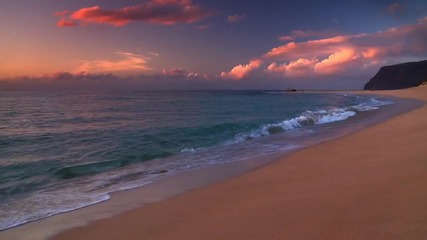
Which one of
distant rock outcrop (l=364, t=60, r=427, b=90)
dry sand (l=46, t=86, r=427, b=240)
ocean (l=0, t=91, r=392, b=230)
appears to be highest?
distant rock outcrop (l=364, t=60, r=427, b=90)

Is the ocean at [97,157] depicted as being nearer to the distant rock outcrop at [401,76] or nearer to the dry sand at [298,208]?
the dry sand at [298,208]

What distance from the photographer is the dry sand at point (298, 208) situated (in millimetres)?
4062

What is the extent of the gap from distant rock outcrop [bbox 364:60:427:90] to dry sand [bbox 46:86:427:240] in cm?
14774

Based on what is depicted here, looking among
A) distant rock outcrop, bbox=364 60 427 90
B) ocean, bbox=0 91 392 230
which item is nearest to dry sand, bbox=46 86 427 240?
ocean, bbox=0 91 392 230

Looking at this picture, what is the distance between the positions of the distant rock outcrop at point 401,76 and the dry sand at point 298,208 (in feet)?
485

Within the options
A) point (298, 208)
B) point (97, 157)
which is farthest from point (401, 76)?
point (298, 208)

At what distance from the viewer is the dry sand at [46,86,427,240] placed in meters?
4.06

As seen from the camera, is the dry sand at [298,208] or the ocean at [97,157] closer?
the dry sand at [298,208]

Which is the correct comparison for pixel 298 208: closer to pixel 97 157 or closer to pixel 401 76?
pixel 97 157

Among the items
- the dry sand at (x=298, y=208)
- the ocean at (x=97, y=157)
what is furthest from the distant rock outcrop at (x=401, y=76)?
the dry sand at (x=298, y=208)

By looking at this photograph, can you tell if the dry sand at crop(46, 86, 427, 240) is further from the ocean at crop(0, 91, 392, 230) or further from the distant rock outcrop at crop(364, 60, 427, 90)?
the distant rock outcrop at crop(364, 60, 427, 90)

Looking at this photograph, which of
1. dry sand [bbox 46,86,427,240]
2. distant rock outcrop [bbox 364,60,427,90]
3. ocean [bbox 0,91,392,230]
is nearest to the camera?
dry sand [bbox 46,86,427,240]

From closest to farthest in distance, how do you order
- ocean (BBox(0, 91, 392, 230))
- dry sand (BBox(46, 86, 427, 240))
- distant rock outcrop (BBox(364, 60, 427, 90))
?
dry sand (BBox(46, 86, 427, 240))
ocean (BBox(0, 91, 392, 230))
distant rock outcrop (BBox(364, 60, 427, 90))

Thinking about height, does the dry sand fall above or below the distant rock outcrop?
below
